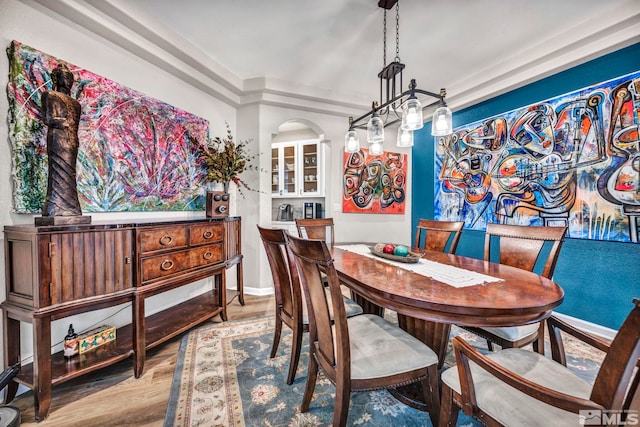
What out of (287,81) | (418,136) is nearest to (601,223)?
(418,136)

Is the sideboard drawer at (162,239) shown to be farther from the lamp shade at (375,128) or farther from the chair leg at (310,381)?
the lamp shade at (375,128)

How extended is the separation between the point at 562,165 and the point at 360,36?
2.32m

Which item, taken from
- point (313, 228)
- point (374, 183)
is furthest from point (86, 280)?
point (374, 183)

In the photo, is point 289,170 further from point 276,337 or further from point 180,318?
point 276,337

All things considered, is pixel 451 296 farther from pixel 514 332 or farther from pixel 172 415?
pixel 172 415

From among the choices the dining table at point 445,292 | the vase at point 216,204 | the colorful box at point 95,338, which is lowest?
the colorful box at point 95,338

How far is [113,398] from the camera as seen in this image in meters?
1.57

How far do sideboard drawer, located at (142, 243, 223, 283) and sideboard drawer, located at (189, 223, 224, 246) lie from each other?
0.19 feet

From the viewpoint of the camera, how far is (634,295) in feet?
7.13

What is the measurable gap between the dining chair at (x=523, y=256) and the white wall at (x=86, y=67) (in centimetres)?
Result: 276

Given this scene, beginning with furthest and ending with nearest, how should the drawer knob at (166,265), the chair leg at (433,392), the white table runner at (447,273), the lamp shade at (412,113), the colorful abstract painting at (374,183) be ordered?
the colorful abstract painting at (374,183), the drawer knob at (166,265), the lamp shade at (412,113), the white table runner at (447,273), the chair leg at (433,392)

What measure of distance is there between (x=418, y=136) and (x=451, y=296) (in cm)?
369

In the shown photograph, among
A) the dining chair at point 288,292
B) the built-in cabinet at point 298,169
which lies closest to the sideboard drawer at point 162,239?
the dining chair at point 288,292

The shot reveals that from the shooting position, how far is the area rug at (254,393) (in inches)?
55.2
